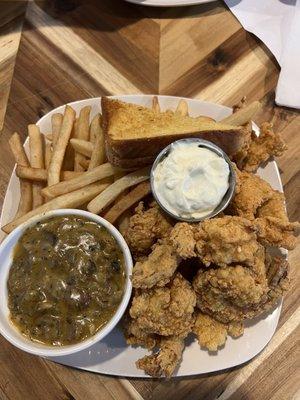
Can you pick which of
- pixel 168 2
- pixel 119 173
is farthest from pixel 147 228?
pixel 168 2

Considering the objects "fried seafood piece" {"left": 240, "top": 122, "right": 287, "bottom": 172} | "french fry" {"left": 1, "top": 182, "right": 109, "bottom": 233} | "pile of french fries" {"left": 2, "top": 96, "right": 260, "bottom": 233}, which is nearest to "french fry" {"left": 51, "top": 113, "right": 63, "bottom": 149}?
"pile of french fries" {"left": 2, "top": 96, "right": 260, "bottom": 233}

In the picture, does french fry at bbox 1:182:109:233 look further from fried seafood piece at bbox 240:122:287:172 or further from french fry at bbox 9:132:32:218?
fried seafood piece at bbox 240:122:287:172

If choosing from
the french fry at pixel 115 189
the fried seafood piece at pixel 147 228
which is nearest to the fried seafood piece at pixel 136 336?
the fried seafood piece at pixel 147 228

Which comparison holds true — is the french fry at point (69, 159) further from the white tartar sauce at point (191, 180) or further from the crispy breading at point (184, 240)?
the crispy breading at point (184, 240)

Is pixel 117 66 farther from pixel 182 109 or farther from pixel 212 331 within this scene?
pixel 212 331

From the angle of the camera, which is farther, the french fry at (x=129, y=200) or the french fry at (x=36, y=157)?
the french fry at (x=36, y=157)

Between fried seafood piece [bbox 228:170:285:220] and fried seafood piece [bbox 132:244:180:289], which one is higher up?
fried seafood piece [bbox 132:244:180:289]

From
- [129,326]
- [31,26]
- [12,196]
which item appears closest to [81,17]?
[31,26]
